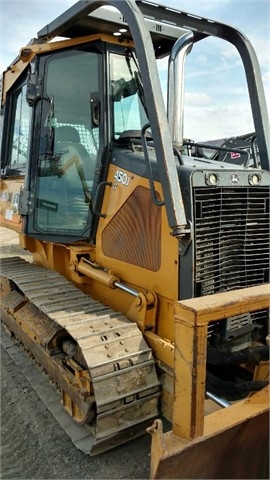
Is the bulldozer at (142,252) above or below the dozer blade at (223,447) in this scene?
above

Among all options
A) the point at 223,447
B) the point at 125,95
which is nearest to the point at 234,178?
the point at 125,95

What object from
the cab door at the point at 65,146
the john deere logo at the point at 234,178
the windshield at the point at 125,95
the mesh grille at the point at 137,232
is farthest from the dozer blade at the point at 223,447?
the windshield at the point at 125,95

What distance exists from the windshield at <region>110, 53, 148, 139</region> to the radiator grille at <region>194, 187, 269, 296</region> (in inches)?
44.7

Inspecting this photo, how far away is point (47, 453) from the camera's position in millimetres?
2648

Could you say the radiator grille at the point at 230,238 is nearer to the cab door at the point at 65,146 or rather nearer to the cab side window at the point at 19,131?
the cab door at the point at 65,146

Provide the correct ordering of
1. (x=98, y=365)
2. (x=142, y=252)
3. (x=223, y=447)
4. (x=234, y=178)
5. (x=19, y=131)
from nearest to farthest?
(x=223, y=447) < (x=98, y=365) < (x=234, y=178) < (x=142, y=252) < (x=19, y=131)

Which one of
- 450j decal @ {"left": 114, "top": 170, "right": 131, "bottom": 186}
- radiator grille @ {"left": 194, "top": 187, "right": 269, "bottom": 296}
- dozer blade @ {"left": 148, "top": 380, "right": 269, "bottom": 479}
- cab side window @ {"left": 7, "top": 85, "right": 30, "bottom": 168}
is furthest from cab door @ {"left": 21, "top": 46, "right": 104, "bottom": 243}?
dozer blade @ {"left": 148, "top": 380, "right": 269, "bottom": 479}

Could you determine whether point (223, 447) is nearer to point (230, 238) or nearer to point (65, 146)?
point (230, 238)

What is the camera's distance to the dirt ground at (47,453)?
2.47 metres

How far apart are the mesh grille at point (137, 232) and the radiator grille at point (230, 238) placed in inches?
13.3

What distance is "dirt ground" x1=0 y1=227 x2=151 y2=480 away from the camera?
8.11 feet

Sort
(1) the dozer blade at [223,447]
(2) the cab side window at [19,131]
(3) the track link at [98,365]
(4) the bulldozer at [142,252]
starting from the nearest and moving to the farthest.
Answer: (1) the dozer blade at [223,447] → (4) the bulldozer at [142,252] → (3) the track link at [98,365] → (2) the cab side window at [19,131]

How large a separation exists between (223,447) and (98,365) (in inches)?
31.0

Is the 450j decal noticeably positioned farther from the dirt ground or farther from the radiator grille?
the dirt ground
